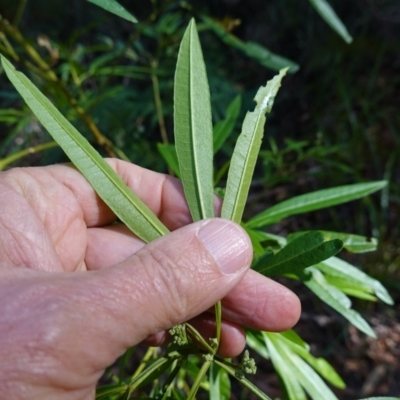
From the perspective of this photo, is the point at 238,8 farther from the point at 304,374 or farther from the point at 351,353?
the point at 304,374

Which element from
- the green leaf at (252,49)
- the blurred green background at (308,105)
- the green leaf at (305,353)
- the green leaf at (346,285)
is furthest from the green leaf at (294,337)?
the blurred green background at (308,105)

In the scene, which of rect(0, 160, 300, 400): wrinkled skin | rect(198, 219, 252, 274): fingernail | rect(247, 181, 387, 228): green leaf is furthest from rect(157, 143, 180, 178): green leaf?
rect(198, 219, 252, 274): fingernail

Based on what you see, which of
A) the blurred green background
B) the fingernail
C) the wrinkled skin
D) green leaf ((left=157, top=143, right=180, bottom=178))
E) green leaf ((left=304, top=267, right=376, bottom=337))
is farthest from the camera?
the blurred green background

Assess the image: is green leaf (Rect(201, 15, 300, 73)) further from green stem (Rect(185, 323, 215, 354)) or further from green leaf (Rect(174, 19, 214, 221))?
green stem (Rect(185, 323, 215, 354))

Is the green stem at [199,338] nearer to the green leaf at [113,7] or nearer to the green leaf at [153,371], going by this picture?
the green leaf at [153,371]

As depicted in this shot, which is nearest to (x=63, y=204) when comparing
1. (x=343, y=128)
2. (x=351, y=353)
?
(x=351, y=353)

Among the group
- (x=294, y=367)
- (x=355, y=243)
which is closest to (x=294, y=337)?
(x=294, y=367)

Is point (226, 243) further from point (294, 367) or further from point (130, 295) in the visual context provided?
point (294, 367)
